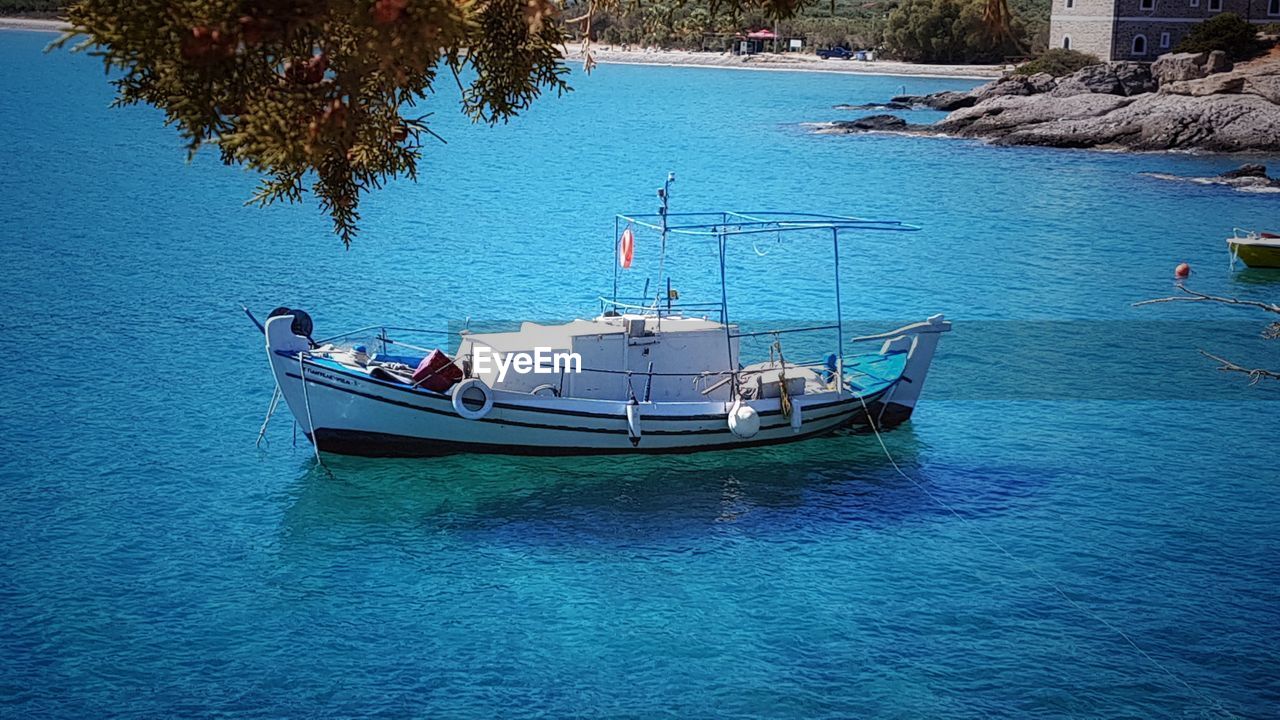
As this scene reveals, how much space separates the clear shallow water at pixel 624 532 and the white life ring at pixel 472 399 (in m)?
1.42

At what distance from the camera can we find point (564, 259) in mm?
43406

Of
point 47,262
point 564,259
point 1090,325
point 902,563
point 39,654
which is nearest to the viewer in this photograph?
point 39,654

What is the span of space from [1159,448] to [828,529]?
8.44 meters

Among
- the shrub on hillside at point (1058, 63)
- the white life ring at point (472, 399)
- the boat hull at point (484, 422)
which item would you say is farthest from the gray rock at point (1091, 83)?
the white life ring at point (472, 399)

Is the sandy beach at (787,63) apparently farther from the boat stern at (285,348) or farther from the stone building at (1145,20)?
the boat stern at (285,348)

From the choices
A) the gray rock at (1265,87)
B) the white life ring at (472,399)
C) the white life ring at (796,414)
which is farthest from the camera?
the gray rock at (1265,87)

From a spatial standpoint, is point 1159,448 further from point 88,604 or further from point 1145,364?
point 88,604

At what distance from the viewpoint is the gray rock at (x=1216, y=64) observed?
7588cm

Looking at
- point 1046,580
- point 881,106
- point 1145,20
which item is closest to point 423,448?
point 1046,580

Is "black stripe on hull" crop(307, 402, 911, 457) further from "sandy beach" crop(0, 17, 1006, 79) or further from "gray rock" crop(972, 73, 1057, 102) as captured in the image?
"sandy beach" crop(0, 17, 1006, 79)

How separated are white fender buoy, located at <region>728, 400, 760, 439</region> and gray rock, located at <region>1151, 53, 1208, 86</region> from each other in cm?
6465

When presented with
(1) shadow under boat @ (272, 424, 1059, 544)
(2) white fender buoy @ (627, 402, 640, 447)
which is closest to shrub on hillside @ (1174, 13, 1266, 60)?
(1) shadow under boat @ (272, 424, 1059, 544)

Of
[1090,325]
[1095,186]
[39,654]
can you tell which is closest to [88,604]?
[39,654]

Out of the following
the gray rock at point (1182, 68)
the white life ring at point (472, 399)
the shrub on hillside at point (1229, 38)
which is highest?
the shrub on hillside at point (1229, 38)
